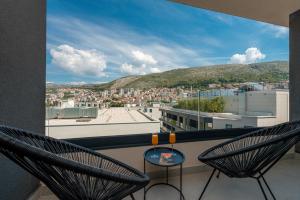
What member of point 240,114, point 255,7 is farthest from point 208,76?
point 255,7

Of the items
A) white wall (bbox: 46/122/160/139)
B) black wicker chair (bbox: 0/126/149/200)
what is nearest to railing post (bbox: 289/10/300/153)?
white wall (bbox: 46/122/160/139)

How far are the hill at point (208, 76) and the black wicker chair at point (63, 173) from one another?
147cm

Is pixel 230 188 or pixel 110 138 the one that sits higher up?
pixel 110 138

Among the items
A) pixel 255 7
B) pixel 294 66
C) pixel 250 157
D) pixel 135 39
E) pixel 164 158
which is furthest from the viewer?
pixel 294 66

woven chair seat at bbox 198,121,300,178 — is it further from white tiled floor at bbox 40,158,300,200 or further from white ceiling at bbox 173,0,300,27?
white ceiling at bbox 173,0,300,27

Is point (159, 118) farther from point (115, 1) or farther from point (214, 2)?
point (214, 2)

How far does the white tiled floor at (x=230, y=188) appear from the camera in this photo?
191 centimetres

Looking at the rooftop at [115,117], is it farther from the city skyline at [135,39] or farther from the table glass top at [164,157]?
the table glass top at [164,157]

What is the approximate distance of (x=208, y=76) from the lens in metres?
2.82

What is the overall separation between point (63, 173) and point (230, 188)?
1941 mm

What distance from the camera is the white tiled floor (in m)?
1.91

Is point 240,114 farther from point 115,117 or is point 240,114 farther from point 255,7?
point 115,117

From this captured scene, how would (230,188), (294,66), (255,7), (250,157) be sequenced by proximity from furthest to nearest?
(294,66) < (255,7) < (230,188) < (250,157)

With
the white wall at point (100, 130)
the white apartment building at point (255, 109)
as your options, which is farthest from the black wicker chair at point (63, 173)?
the white apartment building at point (255, 109)
